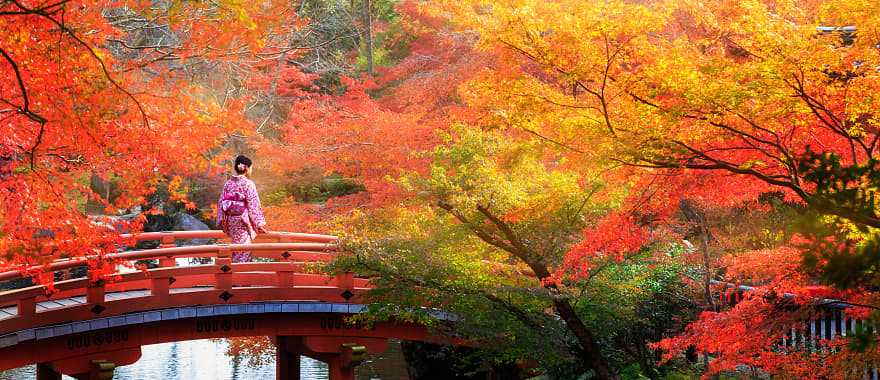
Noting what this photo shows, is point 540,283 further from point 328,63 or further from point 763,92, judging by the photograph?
point 328,63

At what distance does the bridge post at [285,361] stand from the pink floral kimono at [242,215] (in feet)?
5.09

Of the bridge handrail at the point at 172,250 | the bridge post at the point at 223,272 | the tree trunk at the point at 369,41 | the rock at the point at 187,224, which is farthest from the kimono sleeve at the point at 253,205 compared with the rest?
the rock at the point at 187,224

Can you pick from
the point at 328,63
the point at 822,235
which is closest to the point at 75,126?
the point at 822,235

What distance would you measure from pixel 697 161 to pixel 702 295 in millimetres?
4052

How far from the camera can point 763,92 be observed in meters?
6.27

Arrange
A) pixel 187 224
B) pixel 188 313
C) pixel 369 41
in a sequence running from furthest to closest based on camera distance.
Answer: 1. pixel 187 224
2. pixel 369 41
3. pixel 188 313

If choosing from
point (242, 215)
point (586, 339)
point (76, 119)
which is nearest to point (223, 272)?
point (242, 215)

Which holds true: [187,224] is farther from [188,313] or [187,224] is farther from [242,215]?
[188,313]

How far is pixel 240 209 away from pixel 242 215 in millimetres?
101

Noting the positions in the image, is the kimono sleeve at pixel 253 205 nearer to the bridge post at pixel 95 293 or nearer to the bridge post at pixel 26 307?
the bridge post at pixel 95 293

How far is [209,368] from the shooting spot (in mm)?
17531

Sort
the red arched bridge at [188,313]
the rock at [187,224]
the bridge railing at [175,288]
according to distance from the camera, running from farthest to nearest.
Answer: the rock at [187,224]
the red arched bridge at [188,313]
the bridge railing at [175,288]

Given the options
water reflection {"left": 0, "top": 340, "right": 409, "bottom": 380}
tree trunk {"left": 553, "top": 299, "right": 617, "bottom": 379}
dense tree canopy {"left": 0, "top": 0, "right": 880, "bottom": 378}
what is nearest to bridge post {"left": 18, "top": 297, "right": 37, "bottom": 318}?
dense tree canopy {"left": 0, "top": 0, "right": 880, "bottom": 378}

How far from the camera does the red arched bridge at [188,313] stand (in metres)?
9.86
